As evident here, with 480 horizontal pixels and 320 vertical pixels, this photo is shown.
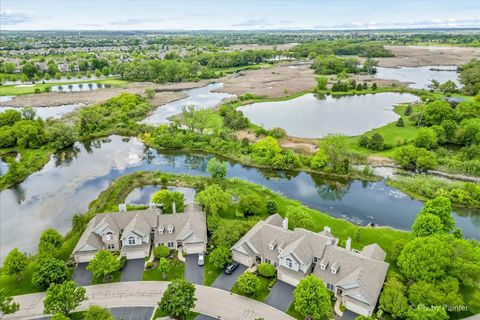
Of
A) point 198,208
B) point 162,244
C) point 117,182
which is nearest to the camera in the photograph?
point 162,244

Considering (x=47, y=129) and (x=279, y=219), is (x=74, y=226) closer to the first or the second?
(x=279, y=219)

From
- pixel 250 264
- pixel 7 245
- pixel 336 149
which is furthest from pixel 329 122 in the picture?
pixel 7 245

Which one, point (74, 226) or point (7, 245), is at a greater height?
point (74, 226)

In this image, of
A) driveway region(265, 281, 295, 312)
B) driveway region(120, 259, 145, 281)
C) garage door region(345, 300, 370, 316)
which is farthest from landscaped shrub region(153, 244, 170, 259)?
garage door region(345, 300, 370, 316)

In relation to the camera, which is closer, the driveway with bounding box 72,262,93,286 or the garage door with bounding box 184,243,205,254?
the driveway with bounding box 72,262,93,286

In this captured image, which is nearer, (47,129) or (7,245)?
(7,245)

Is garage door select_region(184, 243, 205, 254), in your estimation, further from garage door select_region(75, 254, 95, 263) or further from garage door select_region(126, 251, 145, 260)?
garage door select_region(75, 254, 95, 263)

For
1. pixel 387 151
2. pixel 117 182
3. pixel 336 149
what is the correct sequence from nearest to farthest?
pixel 117 182 → pixel 336 149 → pixel 387 151
